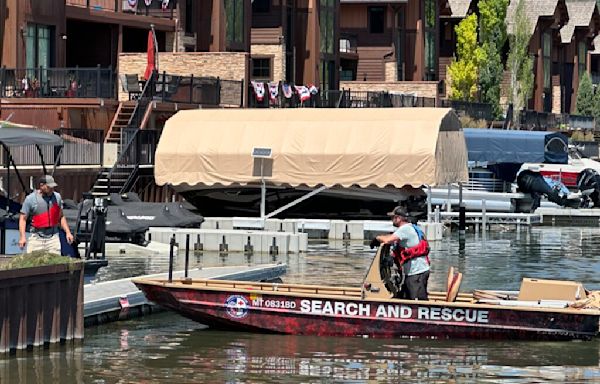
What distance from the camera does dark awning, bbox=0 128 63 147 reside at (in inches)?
1130

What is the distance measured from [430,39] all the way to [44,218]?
7698 cm

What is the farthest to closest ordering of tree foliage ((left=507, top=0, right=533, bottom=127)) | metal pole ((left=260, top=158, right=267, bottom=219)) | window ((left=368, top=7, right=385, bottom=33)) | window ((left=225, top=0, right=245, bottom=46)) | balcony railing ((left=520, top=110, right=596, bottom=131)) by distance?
1. tree foliage ((left=507, top=0, right=533, bottom=127))
2. balcony railing ((left=520, top=110, right=596, bottom=131))
3. window ((left=368, top=7, right=385, bottom=33))
4. window ((left=225, top=0, right=245, bottom=46))
5. metal pole ((left=260, top=158, right=267, bottom=219))

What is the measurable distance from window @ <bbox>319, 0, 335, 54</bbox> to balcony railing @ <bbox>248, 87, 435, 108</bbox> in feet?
9.89

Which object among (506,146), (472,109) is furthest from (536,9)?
(506,146)

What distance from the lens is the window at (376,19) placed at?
312ft

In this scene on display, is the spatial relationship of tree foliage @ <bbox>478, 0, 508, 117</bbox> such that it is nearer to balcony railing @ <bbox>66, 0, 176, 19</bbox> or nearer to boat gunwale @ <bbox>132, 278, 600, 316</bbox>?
balcony railing @ <bbox>66, 0, 176, 19</bbox>

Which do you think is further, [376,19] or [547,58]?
[547,58]

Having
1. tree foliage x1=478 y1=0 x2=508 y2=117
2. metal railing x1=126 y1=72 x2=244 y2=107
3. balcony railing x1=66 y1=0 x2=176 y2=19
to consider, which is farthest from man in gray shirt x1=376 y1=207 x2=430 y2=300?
tree foliage x1=478 y1=0 x2=508 y2=117

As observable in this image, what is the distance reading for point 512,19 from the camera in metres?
114

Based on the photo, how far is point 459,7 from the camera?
110188 millimetres

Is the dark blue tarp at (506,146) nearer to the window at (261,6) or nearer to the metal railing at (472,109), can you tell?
the window at (261,6)

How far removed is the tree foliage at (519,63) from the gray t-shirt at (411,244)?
84.2 metres

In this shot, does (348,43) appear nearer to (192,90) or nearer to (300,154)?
(192,90)

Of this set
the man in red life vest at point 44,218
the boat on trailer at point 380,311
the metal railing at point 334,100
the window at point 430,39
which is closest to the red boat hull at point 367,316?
the boat on trailer at point 380,311
